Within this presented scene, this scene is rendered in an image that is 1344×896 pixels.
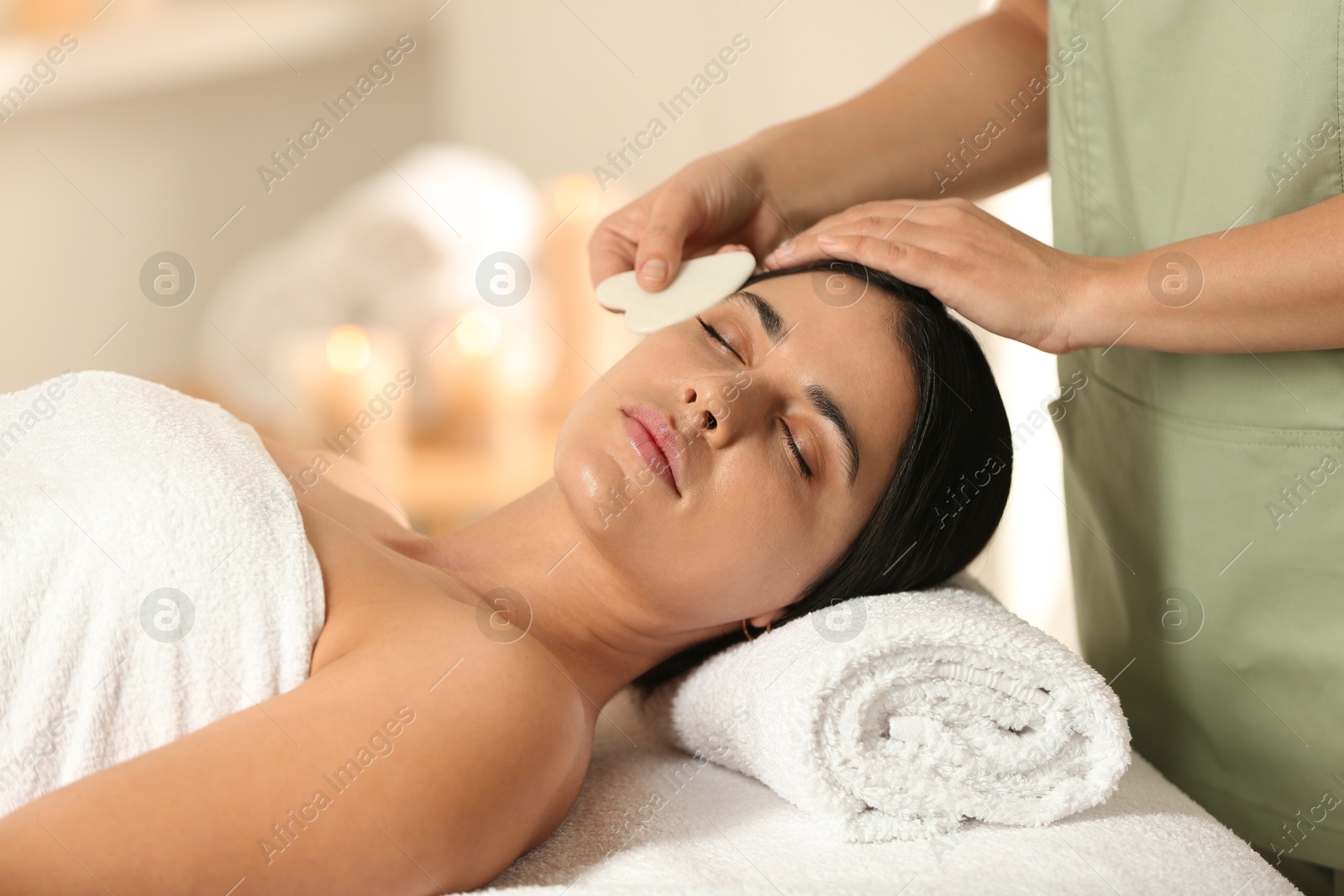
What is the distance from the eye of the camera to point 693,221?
4.20 feet

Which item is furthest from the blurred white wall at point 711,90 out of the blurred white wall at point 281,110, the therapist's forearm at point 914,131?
the therapist's forearm at point 914,131

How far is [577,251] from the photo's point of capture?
2.77m

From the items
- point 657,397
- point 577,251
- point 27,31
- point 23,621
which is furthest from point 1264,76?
point 27,31

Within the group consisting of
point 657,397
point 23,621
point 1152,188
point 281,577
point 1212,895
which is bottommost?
point 1212,895

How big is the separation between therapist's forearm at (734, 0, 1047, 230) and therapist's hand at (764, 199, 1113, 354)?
0.28 meters

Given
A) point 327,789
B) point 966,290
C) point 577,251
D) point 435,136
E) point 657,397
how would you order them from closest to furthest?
1. point 327,789
2. point 966,290
3. point 657,397
4. point 577,251
5. point 435,136

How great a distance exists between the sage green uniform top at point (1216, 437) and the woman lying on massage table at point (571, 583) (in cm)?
19

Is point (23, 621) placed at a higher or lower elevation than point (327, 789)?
higher

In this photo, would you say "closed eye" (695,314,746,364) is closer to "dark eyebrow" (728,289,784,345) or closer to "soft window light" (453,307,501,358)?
"dark eyebrow" (728,289,784,345)

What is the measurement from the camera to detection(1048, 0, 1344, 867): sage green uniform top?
0.90 metres

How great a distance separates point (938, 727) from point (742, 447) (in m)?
0.33

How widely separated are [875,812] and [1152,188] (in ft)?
2.21

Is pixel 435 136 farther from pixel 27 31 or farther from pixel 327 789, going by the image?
pixel 327 789

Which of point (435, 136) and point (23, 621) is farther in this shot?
point (435, 136)
